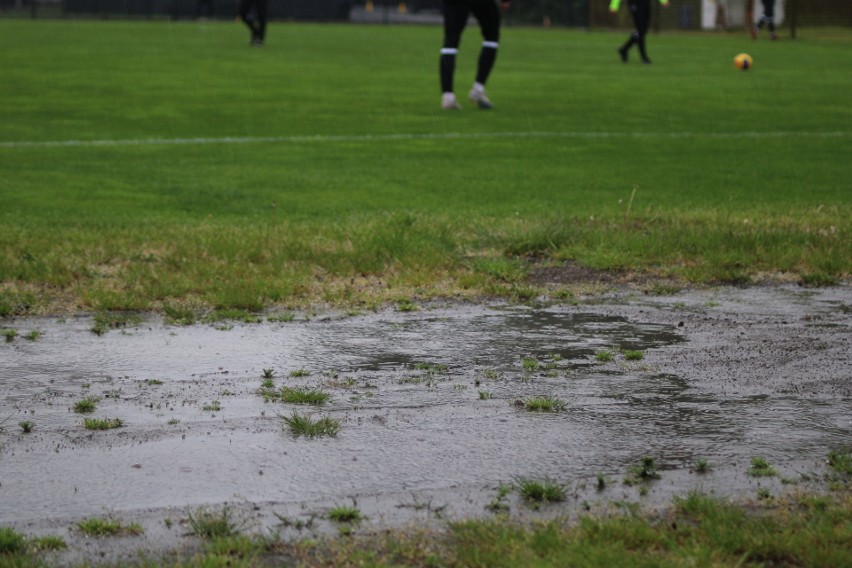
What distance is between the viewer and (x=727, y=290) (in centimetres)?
734

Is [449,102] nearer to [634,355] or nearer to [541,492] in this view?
[634,355]

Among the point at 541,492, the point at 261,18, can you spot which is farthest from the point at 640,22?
the point at 541,492

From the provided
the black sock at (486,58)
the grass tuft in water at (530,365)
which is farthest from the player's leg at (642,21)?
the grass tuft in water at (530,365)

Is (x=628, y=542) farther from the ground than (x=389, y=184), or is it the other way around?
(x=389, y=184)

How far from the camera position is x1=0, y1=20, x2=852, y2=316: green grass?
7.50 meters

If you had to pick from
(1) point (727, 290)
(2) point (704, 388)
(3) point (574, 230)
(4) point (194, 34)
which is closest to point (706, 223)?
(3) point (574, 230)

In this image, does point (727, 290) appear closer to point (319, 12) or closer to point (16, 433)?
point (16, 433)

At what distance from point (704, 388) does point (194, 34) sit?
35.1 metres

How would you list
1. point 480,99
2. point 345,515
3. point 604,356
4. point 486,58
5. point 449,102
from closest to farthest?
point 345,515 < point 604,356 < point 486,58 < point 449,102 < point 480,99

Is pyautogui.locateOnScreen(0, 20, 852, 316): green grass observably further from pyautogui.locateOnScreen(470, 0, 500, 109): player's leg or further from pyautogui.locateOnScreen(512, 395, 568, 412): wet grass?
pyautogui.locateOnScreen(512, 395, 568, 412): wet grass

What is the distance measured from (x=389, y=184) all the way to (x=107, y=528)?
24.9 ft

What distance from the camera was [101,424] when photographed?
15.4 ft

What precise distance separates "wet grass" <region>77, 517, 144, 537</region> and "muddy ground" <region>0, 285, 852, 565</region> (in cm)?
5

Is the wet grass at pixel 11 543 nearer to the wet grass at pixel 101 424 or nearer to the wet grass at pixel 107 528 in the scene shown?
the wet grass at pixel 107 528
